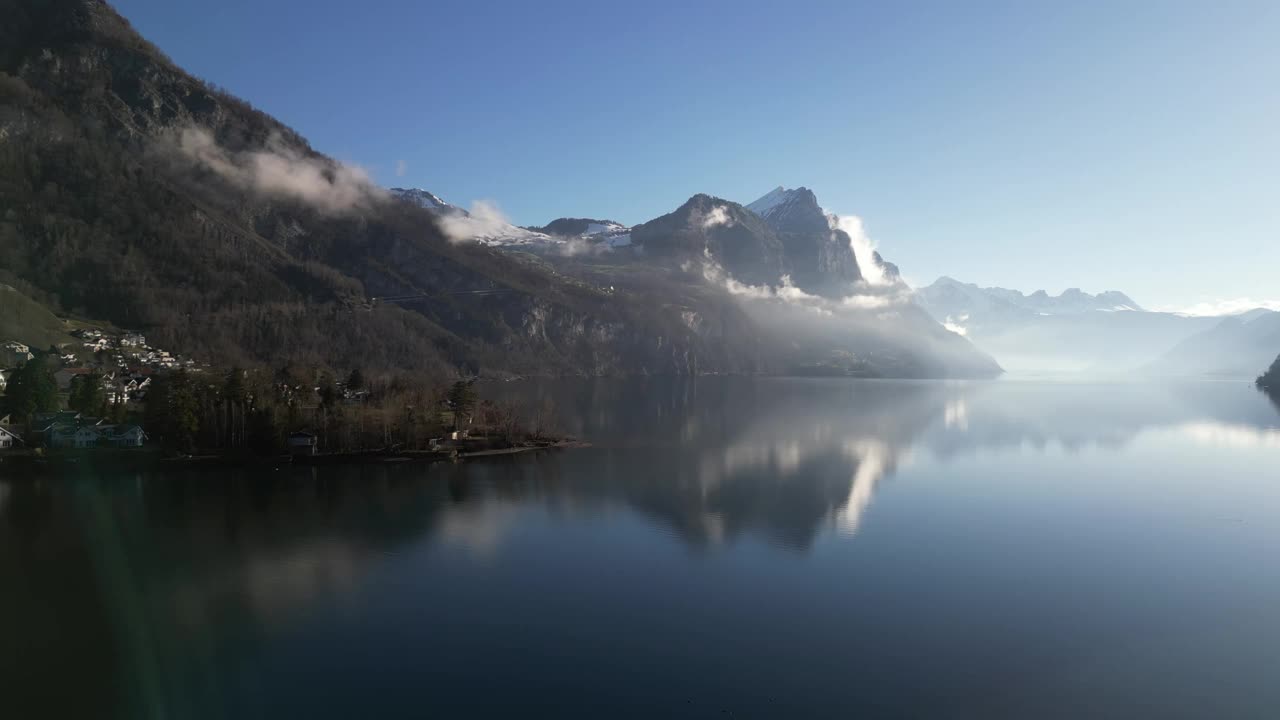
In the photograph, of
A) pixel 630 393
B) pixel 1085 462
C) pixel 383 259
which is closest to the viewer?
pixel 1085 462

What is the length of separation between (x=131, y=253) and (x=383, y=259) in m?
65.2

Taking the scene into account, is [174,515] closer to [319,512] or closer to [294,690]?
[319,512]

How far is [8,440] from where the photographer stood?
53.9 m

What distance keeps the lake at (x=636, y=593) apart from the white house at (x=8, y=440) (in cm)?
1267

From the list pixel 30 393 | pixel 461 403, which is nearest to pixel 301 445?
pixel 461 403

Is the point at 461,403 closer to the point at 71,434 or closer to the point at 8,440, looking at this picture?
the point at 71,434

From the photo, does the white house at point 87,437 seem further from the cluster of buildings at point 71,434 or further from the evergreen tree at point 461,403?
the evergreen tree at point 461,403

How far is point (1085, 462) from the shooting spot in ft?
209

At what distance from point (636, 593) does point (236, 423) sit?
4347cm

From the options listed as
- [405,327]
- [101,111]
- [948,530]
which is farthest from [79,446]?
[101,111]

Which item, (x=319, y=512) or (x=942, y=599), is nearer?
(x=942, y=599)

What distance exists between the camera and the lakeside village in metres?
54.5

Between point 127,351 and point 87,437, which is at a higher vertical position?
point 127,351

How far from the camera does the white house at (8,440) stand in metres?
53.2
